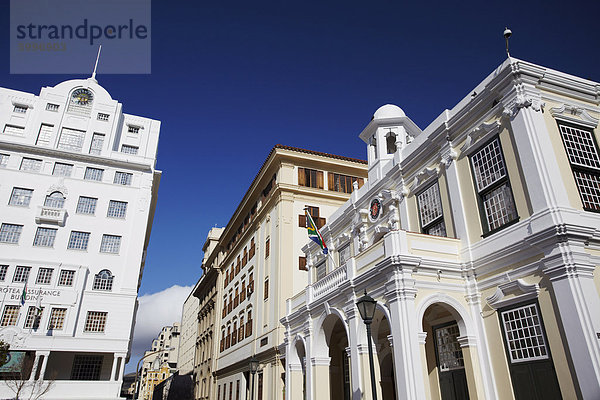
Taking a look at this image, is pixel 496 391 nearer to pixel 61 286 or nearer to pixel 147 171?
pixel 61 286

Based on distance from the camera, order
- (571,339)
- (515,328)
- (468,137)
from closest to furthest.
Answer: (571,339) → (515,328) → (468,137)

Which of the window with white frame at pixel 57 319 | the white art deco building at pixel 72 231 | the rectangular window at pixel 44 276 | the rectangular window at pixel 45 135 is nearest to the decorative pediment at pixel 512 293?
the white art deco building at pixel 72 231

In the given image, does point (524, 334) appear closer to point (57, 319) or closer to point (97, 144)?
point (57, 319)

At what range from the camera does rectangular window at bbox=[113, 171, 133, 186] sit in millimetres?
40647

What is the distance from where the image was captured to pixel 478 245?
47.1 ft

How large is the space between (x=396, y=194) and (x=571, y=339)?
32.2 feet

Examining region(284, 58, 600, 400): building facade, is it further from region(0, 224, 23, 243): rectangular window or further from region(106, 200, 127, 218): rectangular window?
region(0, 224, 23, 243): rectangular window

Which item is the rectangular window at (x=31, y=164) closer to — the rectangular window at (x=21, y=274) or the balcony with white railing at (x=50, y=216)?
the balcony with white railing at (x=50, y=216)

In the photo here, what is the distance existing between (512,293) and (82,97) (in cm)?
4484

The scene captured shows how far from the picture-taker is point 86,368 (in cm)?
3369

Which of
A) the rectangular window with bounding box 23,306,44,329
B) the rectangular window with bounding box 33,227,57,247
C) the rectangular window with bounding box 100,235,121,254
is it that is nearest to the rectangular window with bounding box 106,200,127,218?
the rectangular window with bounding box 100,235,121,254

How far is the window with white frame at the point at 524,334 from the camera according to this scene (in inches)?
458

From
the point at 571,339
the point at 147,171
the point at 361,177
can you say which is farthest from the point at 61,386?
the point at 571,339

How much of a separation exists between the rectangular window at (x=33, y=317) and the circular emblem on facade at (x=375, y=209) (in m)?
27.1
